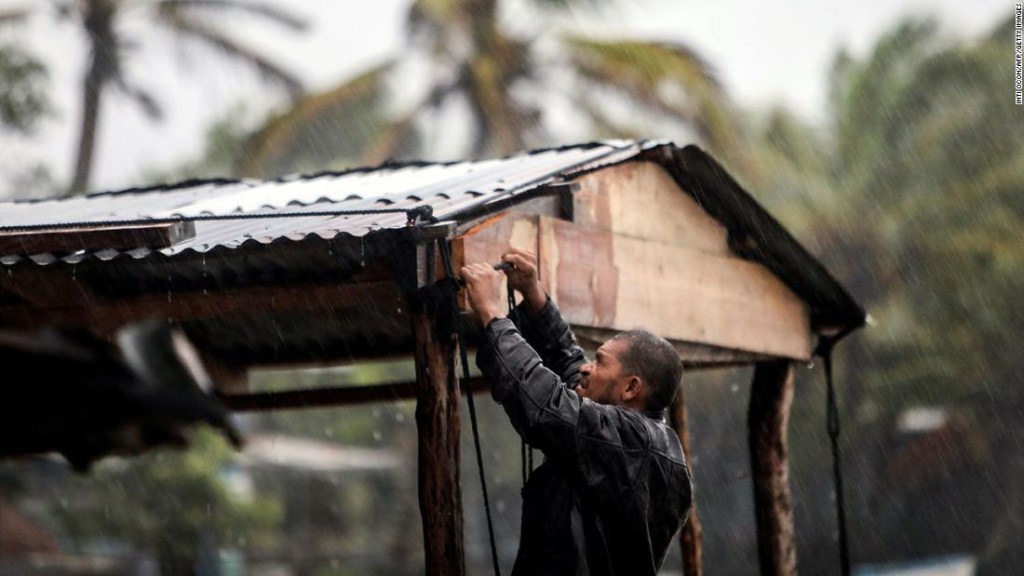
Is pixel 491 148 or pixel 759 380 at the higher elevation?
pixel 491 148

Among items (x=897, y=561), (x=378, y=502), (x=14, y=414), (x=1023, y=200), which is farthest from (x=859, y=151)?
(x=14, y=414)

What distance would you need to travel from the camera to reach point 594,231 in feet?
19.6

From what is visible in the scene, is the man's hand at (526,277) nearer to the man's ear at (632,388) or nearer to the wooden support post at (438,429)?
the wooden support post at (438,429)

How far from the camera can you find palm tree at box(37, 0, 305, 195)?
20.0m

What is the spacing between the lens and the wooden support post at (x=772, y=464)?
7.94 m

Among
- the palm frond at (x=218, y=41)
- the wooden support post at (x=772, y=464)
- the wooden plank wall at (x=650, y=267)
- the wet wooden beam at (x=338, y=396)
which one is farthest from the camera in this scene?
the palm frond at (x=218, y=41)

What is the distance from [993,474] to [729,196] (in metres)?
18.2

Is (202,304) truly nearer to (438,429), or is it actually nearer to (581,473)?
(438,429)

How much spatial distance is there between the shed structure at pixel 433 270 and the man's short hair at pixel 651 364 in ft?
2.34

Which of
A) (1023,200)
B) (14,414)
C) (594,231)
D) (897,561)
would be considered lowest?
(897,561)

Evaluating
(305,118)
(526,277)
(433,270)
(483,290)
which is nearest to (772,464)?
(526,277)

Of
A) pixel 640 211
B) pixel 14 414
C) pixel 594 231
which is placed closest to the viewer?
pixel 14 414

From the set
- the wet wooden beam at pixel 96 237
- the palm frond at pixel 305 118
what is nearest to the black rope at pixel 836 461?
the wet wooden beam at pixel 96 237

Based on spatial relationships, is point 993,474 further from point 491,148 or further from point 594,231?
point 594,231
